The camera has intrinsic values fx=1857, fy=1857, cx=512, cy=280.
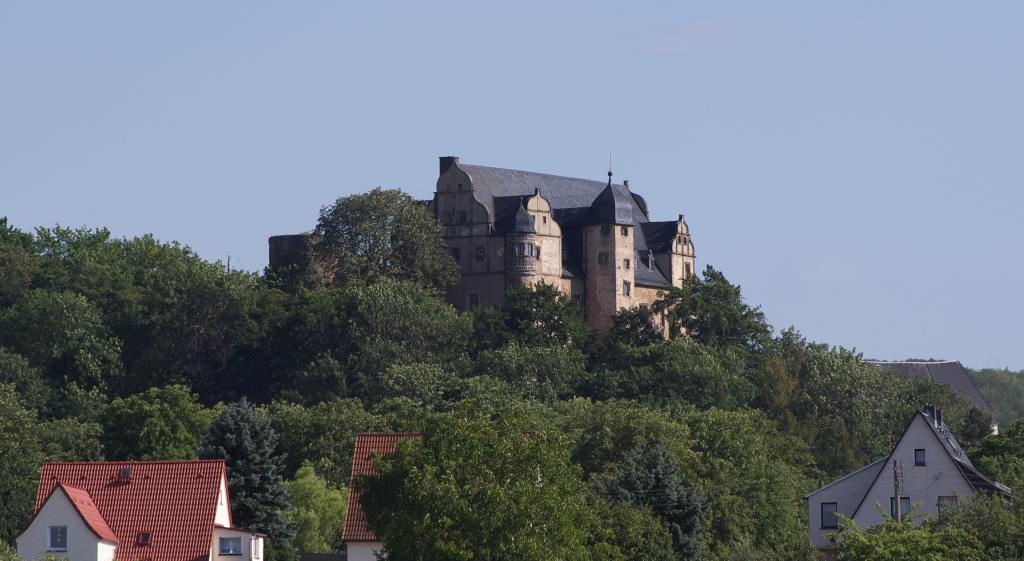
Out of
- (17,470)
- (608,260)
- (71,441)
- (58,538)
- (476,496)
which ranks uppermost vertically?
(608,260)

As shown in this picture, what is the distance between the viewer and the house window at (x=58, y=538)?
189 feet

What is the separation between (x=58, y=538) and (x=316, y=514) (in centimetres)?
1609

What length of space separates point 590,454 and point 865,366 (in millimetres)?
37168

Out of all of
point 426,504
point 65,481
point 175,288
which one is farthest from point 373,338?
point 426,504

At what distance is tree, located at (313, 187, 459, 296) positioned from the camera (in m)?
106

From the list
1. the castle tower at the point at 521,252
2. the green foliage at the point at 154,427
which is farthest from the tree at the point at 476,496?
the castle tower at the point at 521,252

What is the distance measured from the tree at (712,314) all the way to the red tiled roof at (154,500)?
5254 centimetres

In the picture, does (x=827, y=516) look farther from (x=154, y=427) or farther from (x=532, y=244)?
(x=532, y=244)

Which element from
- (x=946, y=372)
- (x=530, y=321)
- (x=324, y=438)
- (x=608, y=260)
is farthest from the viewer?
(x=946, y=372)

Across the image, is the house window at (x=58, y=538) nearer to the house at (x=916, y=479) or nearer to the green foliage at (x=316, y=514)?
the green foliage at (x=316, y=514)

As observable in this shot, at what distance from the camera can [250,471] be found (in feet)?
220

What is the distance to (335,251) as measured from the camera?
108125 millimetres

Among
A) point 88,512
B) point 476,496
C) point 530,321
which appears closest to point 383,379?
point 530,321

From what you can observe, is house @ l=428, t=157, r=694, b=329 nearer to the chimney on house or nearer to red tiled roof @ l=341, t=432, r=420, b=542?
the chimney on house
